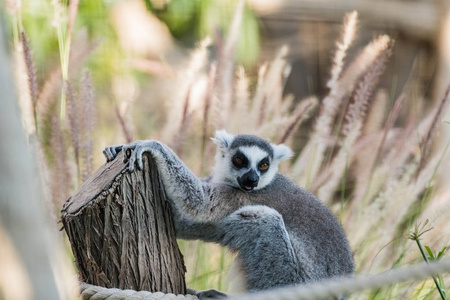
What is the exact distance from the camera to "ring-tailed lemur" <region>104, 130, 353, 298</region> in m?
2.18

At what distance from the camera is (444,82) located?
5430mm

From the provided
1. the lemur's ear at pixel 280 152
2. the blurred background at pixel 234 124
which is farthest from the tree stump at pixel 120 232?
the lemur's ear at pixel 280 152

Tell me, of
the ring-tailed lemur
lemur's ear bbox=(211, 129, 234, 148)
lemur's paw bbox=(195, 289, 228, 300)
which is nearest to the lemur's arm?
the ring-tailed lemur

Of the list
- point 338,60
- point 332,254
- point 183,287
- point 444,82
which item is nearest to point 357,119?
point 338,60

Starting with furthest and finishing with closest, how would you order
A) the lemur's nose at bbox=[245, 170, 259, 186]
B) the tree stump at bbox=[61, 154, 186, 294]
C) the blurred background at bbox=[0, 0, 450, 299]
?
the blurred background at bbox=[0, 0, 450, 299]
the lemur's nose at bbox=[245, 170, 259, 186]
the tree stump at bbox=[61, 154, 186, 294]

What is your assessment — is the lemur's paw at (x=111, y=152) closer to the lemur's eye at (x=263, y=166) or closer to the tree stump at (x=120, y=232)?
the tree stump at (x=120, y=232)

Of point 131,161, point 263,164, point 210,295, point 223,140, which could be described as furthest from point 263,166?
point 131,161

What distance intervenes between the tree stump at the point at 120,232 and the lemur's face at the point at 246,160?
605 mm

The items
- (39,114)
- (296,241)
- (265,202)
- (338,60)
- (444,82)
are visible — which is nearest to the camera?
(296,241)

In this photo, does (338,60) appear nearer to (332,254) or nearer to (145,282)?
(332,254)

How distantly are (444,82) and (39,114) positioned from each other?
384 cm

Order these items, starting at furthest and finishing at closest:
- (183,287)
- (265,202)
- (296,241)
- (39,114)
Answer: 1. (39,114)
2. (265,202)
3. (296,241)
4. (183,287)

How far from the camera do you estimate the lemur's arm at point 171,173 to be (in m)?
2.05

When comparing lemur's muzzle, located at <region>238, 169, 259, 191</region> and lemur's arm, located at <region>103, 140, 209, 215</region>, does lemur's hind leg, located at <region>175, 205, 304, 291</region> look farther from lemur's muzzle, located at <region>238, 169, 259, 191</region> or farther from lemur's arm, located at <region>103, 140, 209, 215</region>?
lemur's muzzle, located at <region>238, 169, 259, 191</region>
